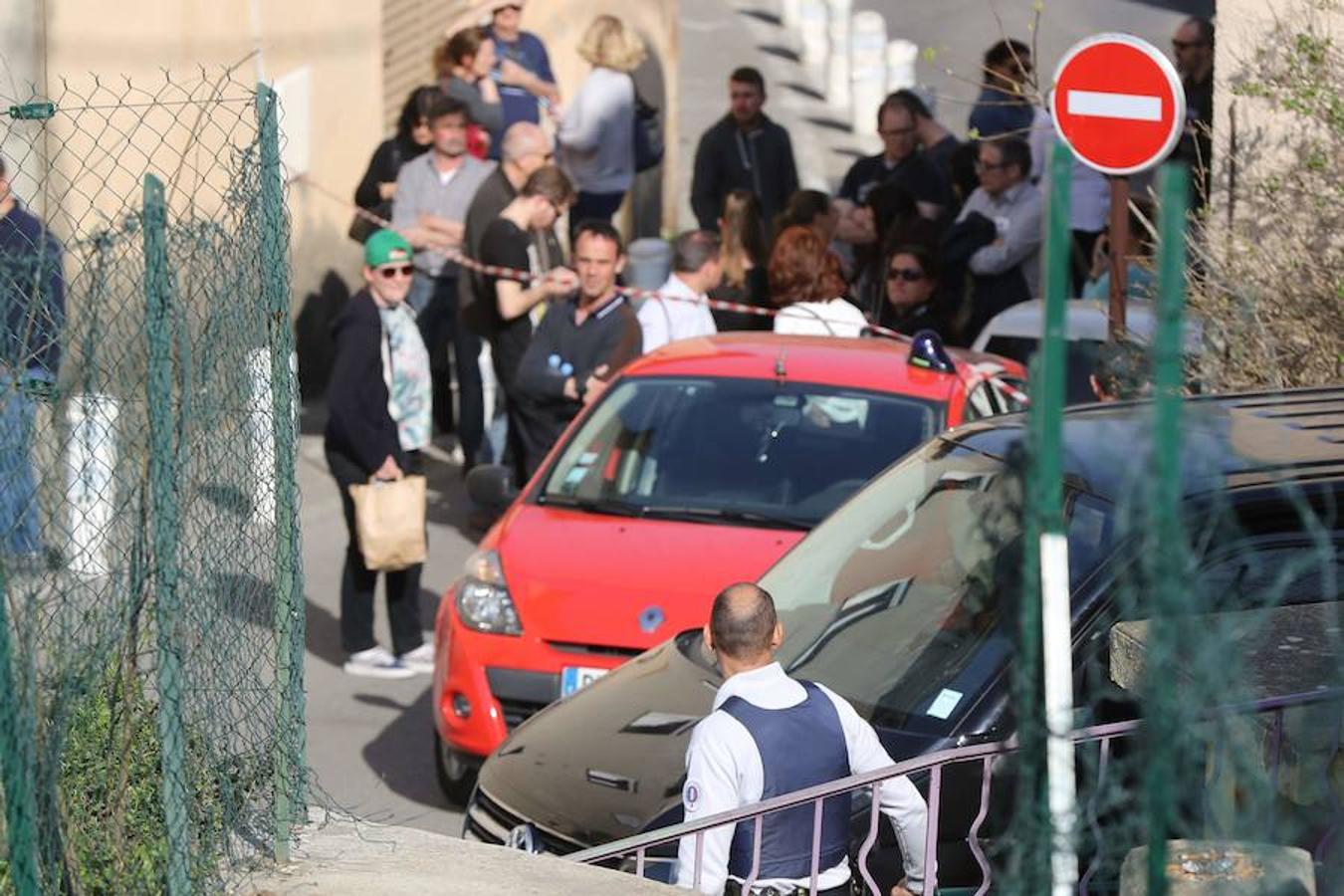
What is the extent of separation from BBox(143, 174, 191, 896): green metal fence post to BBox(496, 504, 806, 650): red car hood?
3.07 meters

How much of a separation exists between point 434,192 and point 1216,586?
29.6 feet

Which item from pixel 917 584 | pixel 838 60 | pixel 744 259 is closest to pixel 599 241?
pixel 744 259

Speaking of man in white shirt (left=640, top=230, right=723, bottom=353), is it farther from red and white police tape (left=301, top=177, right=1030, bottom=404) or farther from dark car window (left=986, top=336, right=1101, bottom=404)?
dark car window (left=986, top=336, right=1101, bottom=404)

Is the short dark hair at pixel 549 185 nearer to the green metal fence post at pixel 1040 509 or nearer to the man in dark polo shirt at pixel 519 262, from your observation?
the man in dark polo shirt at pixel 519 262

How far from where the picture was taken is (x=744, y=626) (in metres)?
5.18

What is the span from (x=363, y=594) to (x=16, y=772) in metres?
5.63

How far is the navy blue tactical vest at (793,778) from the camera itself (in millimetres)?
5055

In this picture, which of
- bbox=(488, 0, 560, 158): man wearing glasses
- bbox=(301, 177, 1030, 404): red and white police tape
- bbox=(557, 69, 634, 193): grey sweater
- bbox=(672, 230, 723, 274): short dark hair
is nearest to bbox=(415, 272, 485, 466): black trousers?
bbox=(301, 177, 1030, 404): red and white police tape

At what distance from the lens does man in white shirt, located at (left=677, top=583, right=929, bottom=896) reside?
507 cm

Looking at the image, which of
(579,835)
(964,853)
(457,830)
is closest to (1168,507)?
(964,853)

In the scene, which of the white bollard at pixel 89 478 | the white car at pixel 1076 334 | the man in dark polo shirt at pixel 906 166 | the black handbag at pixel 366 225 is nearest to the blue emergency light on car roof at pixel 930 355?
the white car at pixel 1076 334

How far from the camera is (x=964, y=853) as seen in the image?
524cm

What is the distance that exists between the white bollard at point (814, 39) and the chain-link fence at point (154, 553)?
15.4m

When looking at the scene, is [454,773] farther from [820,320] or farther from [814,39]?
[814,39]
